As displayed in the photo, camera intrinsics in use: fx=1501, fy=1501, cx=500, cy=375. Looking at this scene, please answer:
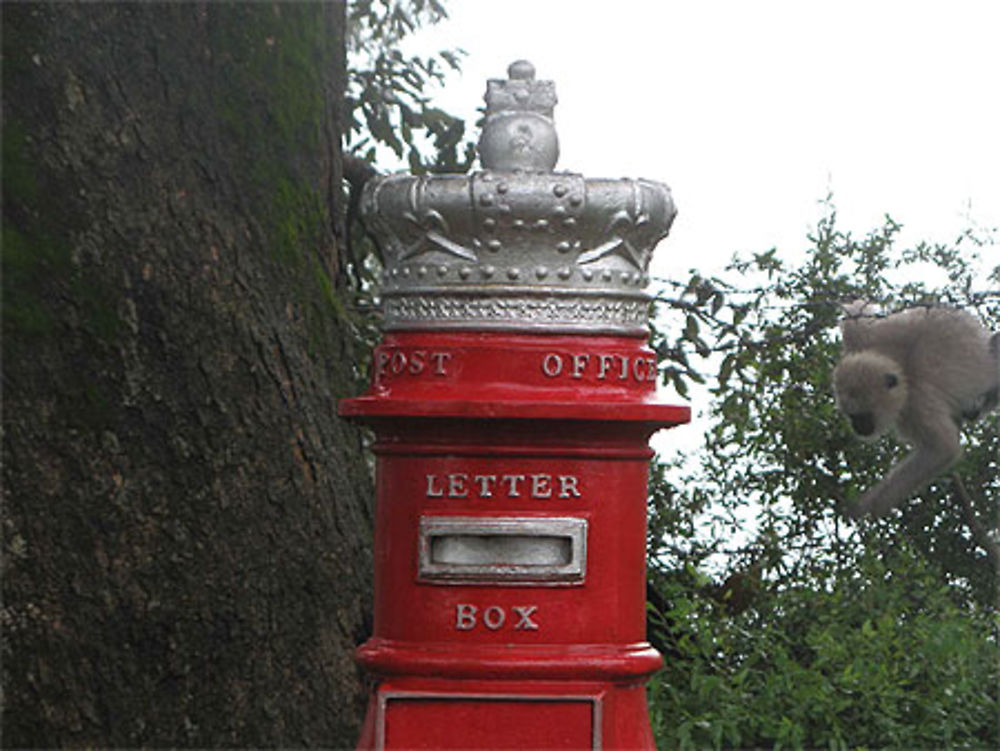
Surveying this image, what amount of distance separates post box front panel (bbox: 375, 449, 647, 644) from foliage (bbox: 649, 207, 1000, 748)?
1.78m

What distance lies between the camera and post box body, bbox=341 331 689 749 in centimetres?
232

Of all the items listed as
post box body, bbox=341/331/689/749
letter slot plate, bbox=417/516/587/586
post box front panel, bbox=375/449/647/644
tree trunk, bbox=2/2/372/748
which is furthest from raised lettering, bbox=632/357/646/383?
tree trunk, bbox=2/2/372/748

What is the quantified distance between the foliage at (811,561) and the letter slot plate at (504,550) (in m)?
1.83

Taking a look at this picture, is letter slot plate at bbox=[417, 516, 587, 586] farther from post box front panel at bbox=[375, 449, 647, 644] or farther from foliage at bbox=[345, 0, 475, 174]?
foliage at bbox=[345, 0, 475, 174]

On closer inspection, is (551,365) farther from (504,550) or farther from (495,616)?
(495,616)

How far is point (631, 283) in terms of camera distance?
2443 mm

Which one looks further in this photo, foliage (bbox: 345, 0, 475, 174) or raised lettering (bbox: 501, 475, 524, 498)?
foliage (bbox: 345, 0, 475, 174)

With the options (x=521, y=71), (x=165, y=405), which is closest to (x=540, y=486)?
(x=521, y=71)

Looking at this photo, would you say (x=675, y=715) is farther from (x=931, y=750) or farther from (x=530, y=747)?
(x=530, y=747)

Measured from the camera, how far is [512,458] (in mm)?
2326

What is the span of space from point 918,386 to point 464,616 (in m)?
3.20

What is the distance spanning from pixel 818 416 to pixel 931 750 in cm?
146

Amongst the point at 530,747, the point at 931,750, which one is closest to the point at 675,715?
the point at 931,750

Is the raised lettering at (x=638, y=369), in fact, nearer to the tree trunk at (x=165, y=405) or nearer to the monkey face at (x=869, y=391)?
the tree trunk at (x=165, y=405)
